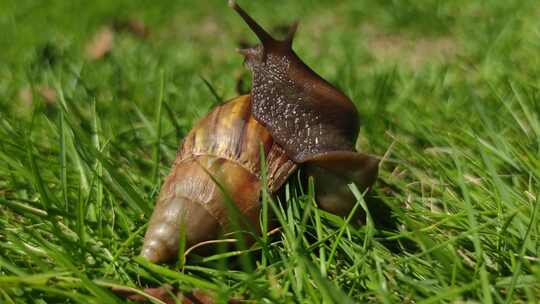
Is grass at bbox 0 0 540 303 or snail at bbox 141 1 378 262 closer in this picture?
grass at bbox 0 0 540 303

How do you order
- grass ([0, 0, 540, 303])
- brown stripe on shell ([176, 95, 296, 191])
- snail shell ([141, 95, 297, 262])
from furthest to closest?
brown stripe on shell ([176, 95, 296, 191]) → snail shell ([141, 95, 297, 262]) → grass ([0, 0, 540, 303])

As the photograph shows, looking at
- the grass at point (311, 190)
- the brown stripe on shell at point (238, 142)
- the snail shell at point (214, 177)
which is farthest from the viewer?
the brown stripe on shell at point (238, 142)

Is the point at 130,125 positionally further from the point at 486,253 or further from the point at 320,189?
the point at 486,253

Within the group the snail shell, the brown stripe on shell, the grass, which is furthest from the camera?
the brown stripe on shell

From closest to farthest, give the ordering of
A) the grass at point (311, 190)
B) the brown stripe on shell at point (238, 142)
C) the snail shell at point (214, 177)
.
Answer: the grass at point (311, 190), the snail shell at point (214, 177), the brown stripe on shell at point (238, 142)

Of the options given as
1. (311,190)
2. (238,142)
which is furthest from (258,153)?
(311,190)

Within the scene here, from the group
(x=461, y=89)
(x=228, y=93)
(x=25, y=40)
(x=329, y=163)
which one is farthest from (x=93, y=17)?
(x=329, y=163)

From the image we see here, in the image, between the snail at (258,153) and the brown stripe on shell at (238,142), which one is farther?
the brown stripe on shell at (238,142)
